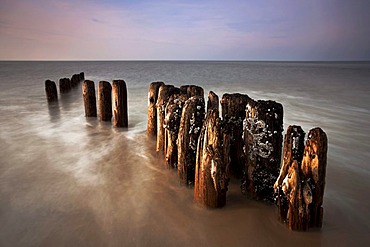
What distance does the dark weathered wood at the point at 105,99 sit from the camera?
6805 mm

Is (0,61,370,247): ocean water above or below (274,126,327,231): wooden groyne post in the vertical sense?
below

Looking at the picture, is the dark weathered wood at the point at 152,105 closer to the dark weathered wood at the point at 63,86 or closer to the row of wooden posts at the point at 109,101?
the row of wooden posts at the point at 109,101

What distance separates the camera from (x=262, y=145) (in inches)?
122

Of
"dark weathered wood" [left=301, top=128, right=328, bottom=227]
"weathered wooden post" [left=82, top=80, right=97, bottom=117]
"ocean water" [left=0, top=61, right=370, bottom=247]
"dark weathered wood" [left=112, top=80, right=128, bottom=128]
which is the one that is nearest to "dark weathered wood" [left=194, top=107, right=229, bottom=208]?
"ocean water" [left=0, top=61, right=370, bottom=247]

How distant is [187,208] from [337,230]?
157 centimetres

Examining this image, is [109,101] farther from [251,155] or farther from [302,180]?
[302,180]

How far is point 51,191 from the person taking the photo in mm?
3684

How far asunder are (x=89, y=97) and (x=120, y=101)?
1.94m

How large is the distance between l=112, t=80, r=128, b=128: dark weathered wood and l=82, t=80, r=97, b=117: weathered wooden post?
147cm

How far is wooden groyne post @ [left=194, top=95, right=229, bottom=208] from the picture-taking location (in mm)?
2967

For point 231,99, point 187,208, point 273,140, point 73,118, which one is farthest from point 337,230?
point 73,118

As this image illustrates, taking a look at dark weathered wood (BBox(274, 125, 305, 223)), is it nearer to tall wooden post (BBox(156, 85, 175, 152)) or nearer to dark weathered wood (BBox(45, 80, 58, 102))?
tall wooden post (BBox(156, 85, 175, 152))

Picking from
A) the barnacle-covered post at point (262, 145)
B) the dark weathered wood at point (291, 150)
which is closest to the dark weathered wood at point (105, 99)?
the barnacle-covered post at point (262, 145)

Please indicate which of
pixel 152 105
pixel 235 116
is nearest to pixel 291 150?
pixel 235 116
